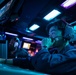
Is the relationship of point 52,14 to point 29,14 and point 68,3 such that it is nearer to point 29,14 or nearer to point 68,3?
point 29,14

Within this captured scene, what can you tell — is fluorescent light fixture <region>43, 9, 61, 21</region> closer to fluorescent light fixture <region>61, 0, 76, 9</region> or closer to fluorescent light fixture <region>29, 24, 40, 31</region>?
fluorescent light fixture <region>61, 0, 76, 9</region>

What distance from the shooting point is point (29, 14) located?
7.15 meters

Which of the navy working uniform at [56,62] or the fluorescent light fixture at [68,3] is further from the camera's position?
the fluorescent light fixture at [68,3]

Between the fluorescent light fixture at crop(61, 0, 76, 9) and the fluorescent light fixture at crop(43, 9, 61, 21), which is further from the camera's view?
the fluorescent light fixture at crop(43, 9, 61, 21)

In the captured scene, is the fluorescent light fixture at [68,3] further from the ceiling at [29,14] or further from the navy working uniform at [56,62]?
the navy working uniform at [56,62]

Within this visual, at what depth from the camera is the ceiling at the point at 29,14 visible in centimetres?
584

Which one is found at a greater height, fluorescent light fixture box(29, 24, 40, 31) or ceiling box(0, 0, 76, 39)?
ceiling box(0, 0, 76, 39)

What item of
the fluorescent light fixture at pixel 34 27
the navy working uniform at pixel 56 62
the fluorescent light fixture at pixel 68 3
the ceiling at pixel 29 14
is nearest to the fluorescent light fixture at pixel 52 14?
the ceiling at pixel 29 14

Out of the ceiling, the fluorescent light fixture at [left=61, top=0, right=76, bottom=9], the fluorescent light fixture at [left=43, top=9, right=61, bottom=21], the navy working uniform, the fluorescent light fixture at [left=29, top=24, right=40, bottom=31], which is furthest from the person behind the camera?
the fluorescent light fixture at [left=29, top=24, right=40, bottom=31]

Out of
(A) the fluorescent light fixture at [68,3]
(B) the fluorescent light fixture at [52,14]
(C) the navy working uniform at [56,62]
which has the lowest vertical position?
(C) the navy working uniform at [56,62]

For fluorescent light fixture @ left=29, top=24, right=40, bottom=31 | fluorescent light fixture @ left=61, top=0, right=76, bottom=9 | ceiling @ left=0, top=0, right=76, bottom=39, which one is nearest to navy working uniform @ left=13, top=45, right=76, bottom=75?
ceiling @ left=0, top=0, right=76, bottom=39

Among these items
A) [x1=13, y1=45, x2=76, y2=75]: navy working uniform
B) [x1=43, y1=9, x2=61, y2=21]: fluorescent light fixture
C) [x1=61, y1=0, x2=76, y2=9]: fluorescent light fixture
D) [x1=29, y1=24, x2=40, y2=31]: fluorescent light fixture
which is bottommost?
[x1=13, y1=45, x2=76, y2=75]: navy working uniform

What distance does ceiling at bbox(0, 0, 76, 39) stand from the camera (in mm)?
5845

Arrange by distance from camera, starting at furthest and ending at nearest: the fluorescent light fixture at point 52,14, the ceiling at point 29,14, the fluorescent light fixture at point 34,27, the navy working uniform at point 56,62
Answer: the fluorescent light fixture at point 34,27 → the fluorescent light fixture at point 52,14 → the ceiling at point 29,14 → the navy working uniform at point 56,62
